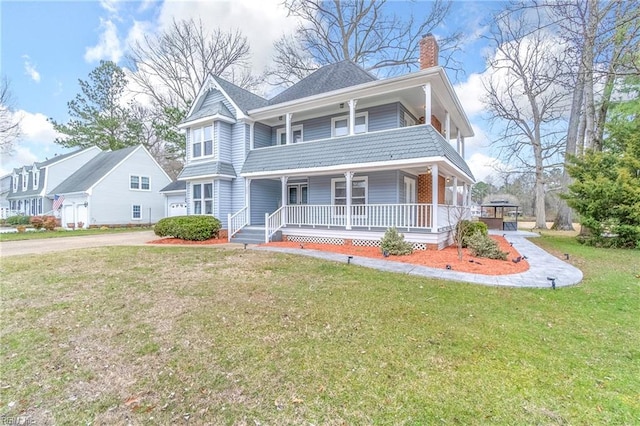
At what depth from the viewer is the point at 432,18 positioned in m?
22.9

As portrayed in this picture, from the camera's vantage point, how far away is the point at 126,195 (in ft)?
85.2

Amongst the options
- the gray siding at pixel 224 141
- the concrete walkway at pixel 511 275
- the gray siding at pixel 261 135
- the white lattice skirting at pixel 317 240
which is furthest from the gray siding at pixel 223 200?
the concrete walkway at pixel 511 275

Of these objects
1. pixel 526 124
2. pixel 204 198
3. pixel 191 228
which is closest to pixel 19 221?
pixel 204 198

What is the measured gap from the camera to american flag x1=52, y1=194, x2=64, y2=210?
25.0 meters

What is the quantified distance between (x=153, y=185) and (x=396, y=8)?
25801 mm

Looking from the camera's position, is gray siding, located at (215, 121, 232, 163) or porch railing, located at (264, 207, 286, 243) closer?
porch railing, located at (264, 207, 286, 243)

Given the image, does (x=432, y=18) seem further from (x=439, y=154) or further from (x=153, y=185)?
(x=153, y=185)

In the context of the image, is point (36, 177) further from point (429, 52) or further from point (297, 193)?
point (429, 52)

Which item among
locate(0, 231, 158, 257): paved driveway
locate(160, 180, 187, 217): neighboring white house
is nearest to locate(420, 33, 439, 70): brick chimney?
locate(0, 231, 158, 257): paved driveway

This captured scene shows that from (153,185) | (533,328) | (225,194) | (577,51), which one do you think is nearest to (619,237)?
(577,51)

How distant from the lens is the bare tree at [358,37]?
76.0 feet

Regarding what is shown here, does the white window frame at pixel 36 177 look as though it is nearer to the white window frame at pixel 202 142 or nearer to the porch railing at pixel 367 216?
the white window frame at pixel 202 142

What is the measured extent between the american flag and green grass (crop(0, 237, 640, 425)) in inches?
936

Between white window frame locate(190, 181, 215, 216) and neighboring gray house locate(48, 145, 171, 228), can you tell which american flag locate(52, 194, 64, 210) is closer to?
neighboring gray house locate(48, 145, 171, 228)
